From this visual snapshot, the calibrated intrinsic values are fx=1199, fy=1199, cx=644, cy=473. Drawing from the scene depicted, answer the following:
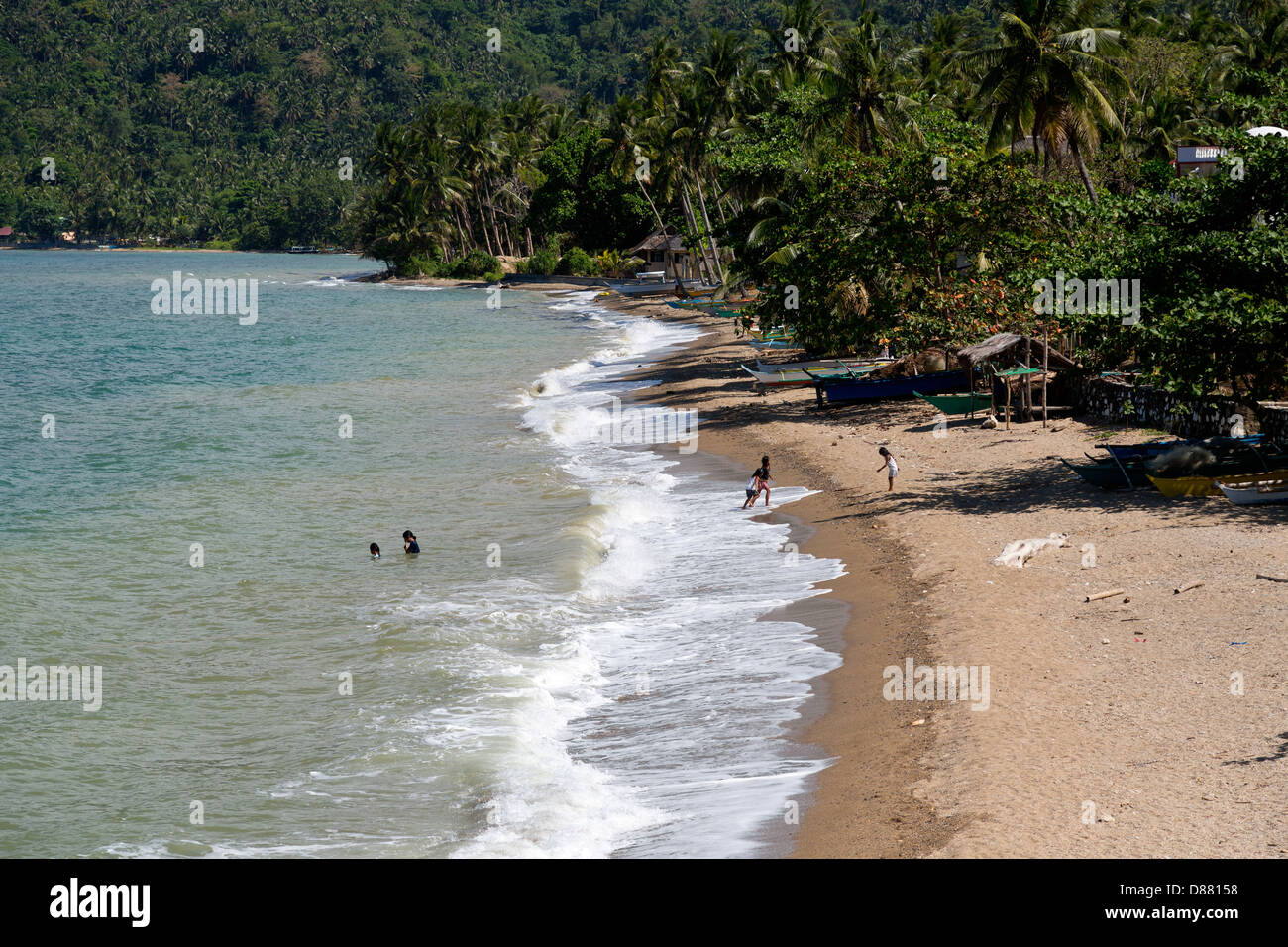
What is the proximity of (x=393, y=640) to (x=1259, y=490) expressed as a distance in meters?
13.6

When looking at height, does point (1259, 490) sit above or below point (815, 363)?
below

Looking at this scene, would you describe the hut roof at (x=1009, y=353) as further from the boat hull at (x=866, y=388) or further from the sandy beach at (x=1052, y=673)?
the sandy beach at (x=1052, y=673)

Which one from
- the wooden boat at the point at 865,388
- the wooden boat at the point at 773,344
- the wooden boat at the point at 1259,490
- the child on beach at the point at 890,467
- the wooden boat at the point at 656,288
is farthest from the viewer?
the wooden boat at the point at 656,288

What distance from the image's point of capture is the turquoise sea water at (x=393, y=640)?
40.9ft

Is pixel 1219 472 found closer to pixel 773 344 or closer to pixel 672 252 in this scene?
pixel 773 344

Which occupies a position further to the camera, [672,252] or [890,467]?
[672,252]

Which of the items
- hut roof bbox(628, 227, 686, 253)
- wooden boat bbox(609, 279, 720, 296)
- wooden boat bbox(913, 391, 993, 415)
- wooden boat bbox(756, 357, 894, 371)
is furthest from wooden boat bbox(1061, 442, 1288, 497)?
hut roof bbox(628, 227, 686, 253)

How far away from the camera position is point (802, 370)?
3678 cm

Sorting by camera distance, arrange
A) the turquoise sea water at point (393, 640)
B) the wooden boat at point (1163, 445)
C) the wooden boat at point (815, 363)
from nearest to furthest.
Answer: the turquoise sea water at point (393, 640)
the wooden boat at point (1163, 445)
the wooden boat at point (815, 363)

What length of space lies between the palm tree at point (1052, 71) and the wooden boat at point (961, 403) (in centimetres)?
600

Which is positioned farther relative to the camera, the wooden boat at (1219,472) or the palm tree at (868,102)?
the palm tree at (868,102)

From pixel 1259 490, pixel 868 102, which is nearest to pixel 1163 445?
pixel 1259 490

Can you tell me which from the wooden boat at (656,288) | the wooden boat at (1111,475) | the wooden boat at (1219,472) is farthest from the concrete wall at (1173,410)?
the wooden boat at (656,288)

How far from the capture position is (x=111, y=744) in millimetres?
14734
